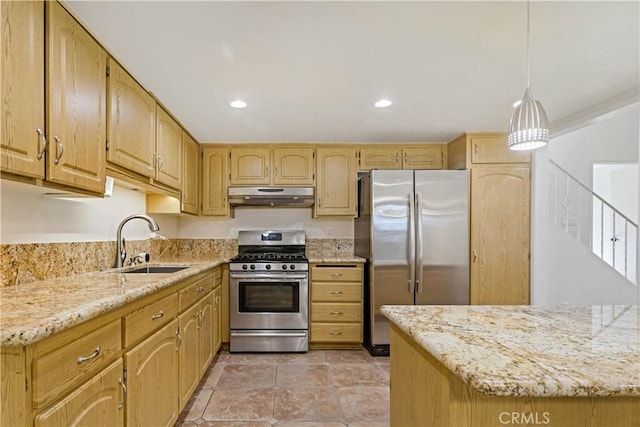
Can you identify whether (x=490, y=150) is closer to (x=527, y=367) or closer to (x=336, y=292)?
(x=336, y=292)

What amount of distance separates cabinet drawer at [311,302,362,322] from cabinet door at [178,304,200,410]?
1.30m

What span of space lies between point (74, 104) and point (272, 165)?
2.31 metres

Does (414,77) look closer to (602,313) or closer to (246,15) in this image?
(246,15)

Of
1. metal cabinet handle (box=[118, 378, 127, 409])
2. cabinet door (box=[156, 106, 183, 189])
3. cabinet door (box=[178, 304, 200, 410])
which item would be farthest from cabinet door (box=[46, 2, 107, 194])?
cabinet door (box=[178, 304, 200, 410])

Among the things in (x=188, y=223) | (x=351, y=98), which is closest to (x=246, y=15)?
(x=351, y=98)

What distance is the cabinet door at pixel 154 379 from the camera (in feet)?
4.98

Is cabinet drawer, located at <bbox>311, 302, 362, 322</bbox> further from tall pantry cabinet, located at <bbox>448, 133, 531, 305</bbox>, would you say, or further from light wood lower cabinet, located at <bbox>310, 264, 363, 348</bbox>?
tall pantry cabinet, located at <bbox>448, 133, 531, 305</bbox>

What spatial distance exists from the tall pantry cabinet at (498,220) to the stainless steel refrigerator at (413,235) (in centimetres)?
12

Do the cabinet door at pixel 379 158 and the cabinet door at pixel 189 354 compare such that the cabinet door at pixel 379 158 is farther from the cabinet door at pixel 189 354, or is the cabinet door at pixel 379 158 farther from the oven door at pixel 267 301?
the cabinet door at pixel 189 354

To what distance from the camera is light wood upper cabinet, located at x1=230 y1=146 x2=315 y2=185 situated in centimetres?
378

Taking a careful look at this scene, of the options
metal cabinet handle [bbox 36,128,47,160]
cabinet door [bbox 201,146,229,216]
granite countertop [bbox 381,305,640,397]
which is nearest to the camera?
granite countertop [bbox 381,305,640,397]

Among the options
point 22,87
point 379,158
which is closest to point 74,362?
point 22,87

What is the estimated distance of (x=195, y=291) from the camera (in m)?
2.49

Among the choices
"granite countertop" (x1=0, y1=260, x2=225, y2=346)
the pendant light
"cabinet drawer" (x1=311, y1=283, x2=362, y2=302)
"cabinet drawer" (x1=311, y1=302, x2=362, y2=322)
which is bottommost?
"cabinet drawer" (x1=311, y1=302, x2=362, y2=322)
